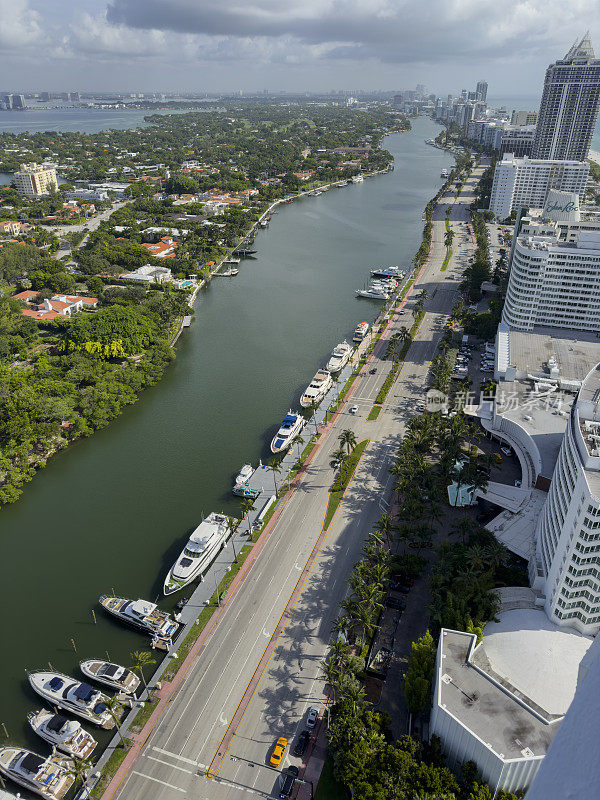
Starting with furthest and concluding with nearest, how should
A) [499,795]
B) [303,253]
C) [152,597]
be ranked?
[303,253], [152,597], [499,795]

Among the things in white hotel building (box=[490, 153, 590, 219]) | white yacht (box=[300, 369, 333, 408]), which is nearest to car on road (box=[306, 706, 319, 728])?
white yacht (box=[300, 369, 333, 408])

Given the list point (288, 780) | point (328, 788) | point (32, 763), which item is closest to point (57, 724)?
point (32, 763)

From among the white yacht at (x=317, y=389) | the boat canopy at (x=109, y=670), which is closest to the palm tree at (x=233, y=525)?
the boat canopy at (x=109, y=670)

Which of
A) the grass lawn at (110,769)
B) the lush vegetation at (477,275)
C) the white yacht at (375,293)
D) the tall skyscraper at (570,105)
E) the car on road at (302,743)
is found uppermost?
the tall skyscraper at (570,105)

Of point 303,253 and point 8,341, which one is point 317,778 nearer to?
point 8,341

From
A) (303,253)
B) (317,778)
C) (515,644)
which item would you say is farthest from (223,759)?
(303,253)

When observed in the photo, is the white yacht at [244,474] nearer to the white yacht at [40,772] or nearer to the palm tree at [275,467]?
the palm tree at [275,467]

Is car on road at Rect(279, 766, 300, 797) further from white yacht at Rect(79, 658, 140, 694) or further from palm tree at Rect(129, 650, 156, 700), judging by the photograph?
white yacht at Rect(79, 658, 140, 694)
